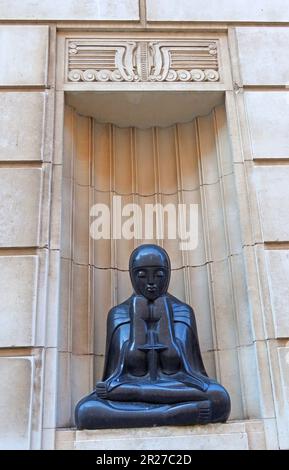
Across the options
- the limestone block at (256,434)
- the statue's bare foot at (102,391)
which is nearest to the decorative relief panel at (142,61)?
the statue's bare foot at (102,391)

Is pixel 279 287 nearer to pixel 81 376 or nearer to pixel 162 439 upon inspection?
pixel 162 439

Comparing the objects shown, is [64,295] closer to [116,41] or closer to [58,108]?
[58,108]

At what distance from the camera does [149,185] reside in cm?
561

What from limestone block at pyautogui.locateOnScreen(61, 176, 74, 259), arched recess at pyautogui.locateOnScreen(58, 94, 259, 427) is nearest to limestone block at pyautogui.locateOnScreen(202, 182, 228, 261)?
arched recess at pyautogui.locateOnScreen(58, 94, 259, 427)

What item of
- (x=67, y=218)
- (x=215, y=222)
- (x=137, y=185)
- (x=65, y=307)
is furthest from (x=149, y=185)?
(x=65, y=307)

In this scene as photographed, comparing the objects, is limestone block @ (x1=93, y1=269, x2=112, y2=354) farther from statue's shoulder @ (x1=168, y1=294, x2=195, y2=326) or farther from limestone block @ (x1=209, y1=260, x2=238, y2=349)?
limestone block @ (x1=209, y1=260, x2=238, y2=349)

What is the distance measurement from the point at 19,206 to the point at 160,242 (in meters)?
1.54

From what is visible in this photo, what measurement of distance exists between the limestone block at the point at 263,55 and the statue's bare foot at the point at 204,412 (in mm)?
3120

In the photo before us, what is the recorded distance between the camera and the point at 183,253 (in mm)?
5250

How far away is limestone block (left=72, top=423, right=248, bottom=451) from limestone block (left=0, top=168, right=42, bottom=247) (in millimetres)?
1672

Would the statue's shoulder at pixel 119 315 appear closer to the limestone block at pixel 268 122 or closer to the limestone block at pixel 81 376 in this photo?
the limestone block at pixel 81 376

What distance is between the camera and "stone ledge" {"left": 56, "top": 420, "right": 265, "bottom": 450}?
378 cm
